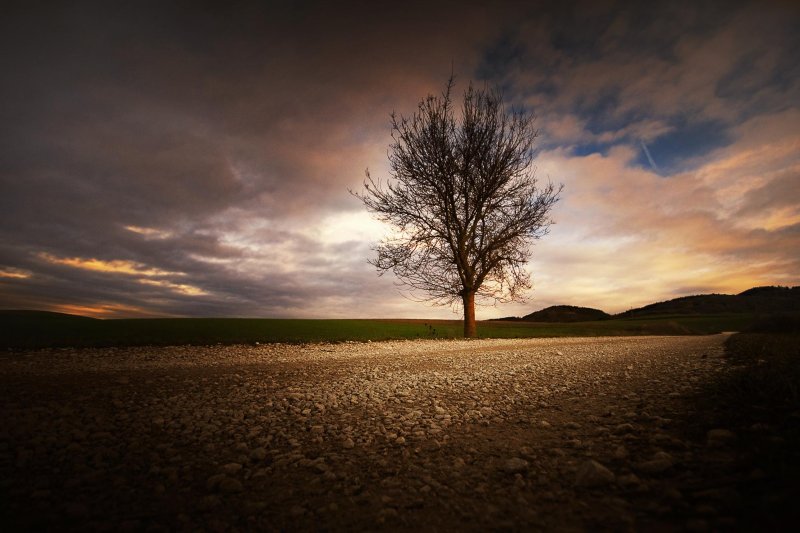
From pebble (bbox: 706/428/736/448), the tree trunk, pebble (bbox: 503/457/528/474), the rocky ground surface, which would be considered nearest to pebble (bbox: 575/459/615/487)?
the rocky ground surface

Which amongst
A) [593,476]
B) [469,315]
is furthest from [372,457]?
[469,315]

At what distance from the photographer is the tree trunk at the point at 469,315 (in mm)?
18500

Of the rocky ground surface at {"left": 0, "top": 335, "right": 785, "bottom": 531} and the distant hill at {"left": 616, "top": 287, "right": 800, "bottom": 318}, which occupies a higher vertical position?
the distant hill at {"left": 616, "top": 287, "right": 800, "bottom": 318}

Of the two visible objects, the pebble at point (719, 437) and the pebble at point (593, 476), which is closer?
the pebble at point (593, 476)

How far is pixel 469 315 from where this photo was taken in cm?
1878

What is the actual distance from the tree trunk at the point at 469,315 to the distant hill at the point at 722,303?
64.5 m

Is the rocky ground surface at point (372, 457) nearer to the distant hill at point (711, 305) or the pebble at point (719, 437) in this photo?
the pebble at point (719, 437)

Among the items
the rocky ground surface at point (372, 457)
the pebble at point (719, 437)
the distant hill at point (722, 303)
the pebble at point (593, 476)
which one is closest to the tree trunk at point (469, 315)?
the rocky ground surface at point (372, 457)

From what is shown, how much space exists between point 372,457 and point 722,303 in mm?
101801

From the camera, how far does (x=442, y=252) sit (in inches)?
761

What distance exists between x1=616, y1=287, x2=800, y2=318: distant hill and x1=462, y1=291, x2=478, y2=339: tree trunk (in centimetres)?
6452

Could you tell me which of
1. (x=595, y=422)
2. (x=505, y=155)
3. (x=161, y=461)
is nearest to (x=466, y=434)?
(x=595, y=422)

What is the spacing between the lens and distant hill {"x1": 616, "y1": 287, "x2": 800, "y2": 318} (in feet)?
216

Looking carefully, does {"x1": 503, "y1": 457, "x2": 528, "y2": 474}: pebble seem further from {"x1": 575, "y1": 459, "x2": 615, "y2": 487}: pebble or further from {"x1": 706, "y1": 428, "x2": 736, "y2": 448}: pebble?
{"x1": 706, "y1": 428, "x2": 736, "y2": 448}: pebble
